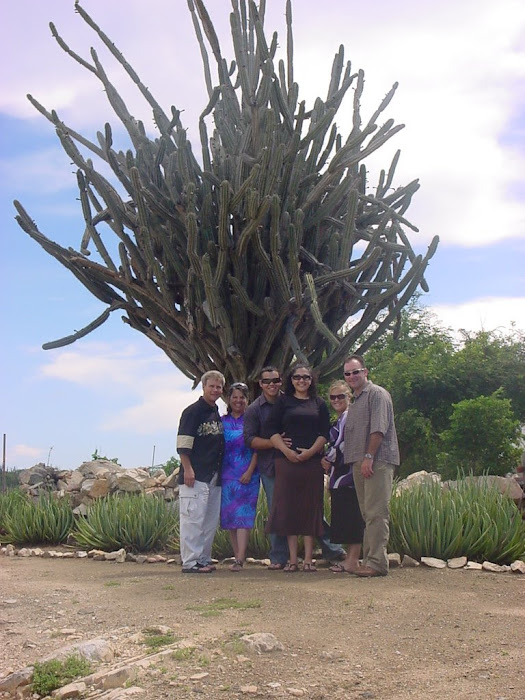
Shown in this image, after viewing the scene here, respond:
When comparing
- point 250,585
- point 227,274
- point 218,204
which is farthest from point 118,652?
point 218,204

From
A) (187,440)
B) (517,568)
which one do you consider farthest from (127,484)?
(517,568)

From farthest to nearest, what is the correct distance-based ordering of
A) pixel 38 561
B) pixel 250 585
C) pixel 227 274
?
1. pixel 227 274
2. pixel 38 561
3. pixel 250 585

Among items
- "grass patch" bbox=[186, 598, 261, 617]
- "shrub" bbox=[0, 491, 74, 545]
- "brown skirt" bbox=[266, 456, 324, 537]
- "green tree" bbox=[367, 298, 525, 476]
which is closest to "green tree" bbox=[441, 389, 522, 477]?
"green tree" bbox=[367, 298, 525, 476]

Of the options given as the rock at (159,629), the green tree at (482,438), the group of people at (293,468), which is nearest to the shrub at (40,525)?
the group of people at (293,468)

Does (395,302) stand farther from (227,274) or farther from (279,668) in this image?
Answer: (279,668)

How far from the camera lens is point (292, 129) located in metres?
11.1

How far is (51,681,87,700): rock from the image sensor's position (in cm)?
434

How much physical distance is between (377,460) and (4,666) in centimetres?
337

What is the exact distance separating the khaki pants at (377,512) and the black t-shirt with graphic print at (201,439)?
1.63 metres

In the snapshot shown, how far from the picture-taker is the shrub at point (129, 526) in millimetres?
10094

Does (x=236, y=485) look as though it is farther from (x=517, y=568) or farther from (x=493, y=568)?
(x=517, y=568)

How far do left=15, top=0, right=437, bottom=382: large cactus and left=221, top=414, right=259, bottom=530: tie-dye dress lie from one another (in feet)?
7.66

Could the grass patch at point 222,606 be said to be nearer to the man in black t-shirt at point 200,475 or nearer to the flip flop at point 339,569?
the flip flop at point 339,569

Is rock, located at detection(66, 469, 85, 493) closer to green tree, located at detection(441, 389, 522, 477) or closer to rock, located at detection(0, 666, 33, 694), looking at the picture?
rock, located at detection(0, 666, 33, 694)
